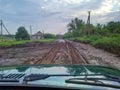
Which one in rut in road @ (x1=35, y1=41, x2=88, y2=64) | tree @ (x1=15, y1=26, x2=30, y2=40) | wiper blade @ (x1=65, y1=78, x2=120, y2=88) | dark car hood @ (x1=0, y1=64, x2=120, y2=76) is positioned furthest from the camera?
tree @ (x1=15, y1=26, x2=30, y2=40)

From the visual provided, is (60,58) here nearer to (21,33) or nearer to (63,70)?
(63,70)

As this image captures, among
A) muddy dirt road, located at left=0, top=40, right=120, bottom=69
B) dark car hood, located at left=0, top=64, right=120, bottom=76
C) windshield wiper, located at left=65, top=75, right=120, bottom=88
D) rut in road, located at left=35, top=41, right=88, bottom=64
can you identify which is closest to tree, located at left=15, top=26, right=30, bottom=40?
muddy dirt road, located at left=0, top=40, right=120, bottom=69

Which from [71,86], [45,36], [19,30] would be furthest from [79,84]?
[45,36]

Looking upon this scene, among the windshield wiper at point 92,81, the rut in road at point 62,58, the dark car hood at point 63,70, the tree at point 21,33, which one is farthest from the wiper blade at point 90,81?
the tree at point 21,33

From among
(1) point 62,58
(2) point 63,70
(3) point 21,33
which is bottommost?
(1) point 62,58

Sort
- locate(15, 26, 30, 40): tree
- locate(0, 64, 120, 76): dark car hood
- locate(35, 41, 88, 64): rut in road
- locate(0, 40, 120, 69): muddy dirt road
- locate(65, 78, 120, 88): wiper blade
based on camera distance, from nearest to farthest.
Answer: locate(65, 78, 120, 88): wiper blade < locate(0, 64, 120, 76): dark car hood < locate(35, 41, 88, 64): rut in road < locate(0, 40, 120, 69): muddy dirt road < locate(15, 26, 30, 40): tree

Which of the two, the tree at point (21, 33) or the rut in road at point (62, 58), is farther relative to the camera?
the tree at point (21, 33)

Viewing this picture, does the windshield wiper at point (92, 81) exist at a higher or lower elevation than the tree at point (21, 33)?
higher

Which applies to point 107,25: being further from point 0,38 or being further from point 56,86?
point 56,86

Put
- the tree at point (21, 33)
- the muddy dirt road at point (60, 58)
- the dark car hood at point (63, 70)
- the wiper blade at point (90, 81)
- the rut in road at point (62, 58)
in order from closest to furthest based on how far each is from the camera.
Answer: the wiper blade at point (90, 81), the dark car hood at point (63, 70), the rut in road at point (62, 58), the muddy dirt road at point (60, 58), the tree at point (21, 33)

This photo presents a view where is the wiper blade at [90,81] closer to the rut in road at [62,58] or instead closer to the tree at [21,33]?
the rut in road at [62,58]

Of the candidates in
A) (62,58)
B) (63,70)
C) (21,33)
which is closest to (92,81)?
(63,70)

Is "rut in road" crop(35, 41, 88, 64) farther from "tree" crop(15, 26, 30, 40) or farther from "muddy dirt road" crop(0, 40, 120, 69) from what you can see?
"tree" crop(15, 26, 30, 40)

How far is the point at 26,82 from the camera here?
2.52 metres
